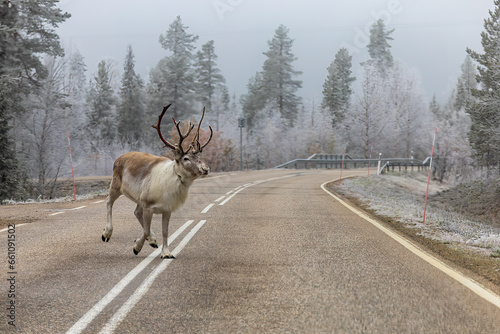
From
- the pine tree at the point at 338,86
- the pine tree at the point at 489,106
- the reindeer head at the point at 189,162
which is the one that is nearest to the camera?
the reindeer head at the point at 189,162

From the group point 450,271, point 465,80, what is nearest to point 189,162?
point 450,271

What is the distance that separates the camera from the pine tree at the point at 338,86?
76.6 meters

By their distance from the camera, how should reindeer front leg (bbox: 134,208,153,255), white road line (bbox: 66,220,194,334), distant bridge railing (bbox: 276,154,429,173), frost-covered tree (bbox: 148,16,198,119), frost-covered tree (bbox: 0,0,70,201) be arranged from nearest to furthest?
white road line (bbox: 66,220,194,334)
reindeer front leg (bbox: 134,208,153,255)
frost-covered tree (bbox: 0,0,70,201)
distant bridge railing (bbox: 276,154,429,173)
frost-covered tree (bbox: 148,16,198,119)

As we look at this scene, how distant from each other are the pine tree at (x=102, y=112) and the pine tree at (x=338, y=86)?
3423cm

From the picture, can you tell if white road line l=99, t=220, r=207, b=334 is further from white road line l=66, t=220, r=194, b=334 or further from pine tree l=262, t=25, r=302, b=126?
pine tree l=262, t=25, r=302, b=126

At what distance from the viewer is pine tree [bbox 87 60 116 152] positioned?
203 feet

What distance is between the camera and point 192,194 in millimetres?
16359

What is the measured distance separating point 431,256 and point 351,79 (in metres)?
80.4

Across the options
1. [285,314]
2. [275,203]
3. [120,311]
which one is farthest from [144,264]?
[275,203]

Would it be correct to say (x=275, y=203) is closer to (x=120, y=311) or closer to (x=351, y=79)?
(x=120, y=311)

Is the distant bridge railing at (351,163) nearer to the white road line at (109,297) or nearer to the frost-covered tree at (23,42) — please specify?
the frost-covered tree at (23,42)

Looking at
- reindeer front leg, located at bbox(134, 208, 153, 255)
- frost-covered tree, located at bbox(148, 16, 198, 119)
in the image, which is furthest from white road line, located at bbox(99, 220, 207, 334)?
frost-covered tree, located at bbox(148, 16, 198, 119)

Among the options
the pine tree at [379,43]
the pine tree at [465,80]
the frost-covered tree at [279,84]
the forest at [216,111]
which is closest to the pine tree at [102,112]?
the forest at [216,111]

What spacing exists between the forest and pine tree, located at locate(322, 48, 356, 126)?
0.64 feet
